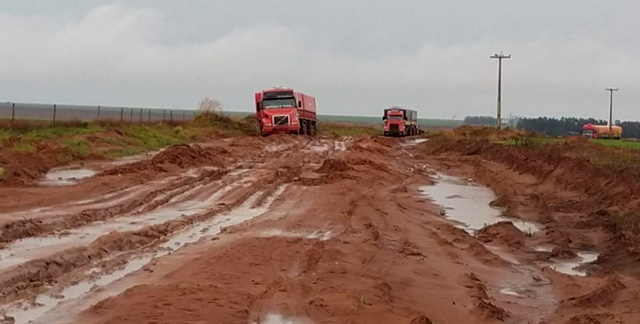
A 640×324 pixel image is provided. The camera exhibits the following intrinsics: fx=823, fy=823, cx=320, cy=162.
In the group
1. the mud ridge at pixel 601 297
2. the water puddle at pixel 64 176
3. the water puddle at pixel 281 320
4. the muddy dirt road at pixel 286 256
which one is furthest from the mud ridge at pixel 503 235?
the water puddle at pixel 64 176

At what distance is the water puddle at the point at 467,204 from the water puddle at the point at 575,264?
2520 mm

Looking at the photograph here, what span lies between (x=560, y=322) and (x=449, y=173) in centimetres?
2472

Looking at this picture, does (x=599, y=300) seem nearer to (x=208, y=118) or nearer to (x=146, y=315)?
(x=146, y=315)

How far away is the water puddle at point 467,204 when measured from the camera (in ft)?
57.8

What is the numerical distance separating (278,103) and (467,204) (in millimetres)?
36212

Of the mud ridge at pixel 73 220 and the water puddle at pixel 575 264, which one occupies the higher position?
the mud ridge at pixel 73 220

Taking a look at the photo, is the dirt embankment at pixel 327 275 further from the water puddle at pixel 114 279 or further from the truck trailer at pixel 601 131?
the truck trailer at pixel 601 131

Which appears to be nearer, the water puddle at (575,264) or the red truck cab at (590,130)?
the water puddle at (575,264)

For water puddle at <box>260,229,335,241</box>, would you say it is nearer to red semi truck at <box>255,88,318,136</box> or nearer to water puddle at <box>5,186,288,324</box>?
water puddle at <box>5,186,288,324</box>

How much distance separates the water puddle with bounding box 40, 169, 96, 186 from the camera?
21248mm

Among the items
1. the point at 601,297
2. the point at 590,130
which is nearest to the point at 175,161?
the point at 601,297

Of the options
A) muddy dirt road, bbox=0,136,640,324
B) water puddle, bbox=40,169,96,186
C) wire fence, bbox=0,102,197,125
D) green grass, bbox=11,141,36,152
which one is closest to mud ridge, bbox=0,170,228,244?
muddy dirt road, bbox=0,136,640,324

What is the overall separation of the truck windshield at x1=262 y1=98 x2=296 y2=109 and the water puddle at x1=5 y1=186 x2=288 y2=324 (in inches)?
1565

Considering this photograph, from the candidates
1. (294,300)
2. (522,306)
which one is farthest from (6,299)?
(522,306)
